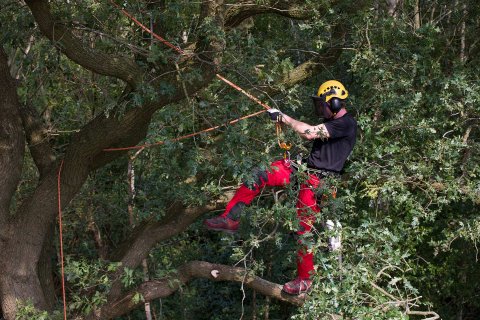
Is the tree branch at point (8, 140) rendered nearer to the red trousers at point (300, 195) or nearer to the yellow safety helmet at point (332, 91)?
the red trousers at point (300, 195)

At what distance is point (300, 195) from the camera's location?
575cm

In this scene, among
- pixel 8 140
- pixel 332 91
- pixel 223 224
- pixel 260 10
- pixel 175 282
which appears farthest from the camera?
pixel 175 282

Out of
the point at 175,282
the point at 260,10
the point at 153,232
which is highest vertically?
the point at 260,10

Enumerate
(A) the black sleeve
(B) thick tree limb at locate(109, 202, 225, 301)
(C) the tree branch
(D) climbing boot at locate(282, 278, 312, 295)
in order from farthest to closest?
(B) thick tree limb at locate(109, 202, 225, 301)
(C) the tree branch
(D) climbing boot at locate(282, 278, 312, 295)
(A) the black sleeve

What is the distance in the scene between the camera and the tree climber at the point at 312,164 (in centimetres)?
559

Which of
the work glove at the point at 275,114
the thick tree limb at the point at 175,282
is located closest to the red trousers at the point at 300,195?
the work glove at the point at 275,114

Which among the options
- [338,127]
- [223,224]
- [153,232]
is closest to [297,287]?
[223,224]

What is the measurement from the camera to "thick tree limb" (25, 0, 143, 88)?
5.50m

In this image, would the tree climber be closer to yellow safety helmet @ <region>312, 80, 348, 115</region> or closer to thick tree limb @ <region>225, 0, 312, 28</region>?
yellow safety helmet @ <region>312, 80, 348, 115</region>

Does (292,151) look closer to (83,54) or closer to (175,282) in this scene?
(175,282)

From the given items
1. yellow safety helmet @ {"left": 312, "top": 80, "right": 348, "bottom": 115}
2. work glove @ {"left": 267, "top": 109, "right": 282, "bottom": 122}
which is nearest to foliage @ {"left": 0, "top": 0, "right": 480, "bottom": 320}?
work glove @ {"left": 267, "top": 109, "right": 282, "bottom": 122}

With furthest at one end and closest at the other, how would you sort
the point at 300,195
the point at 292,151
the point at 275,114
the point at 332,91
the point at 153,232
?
the point at 153,232, the point at 292,151, the point at 332,91, the point at 300,195, the point at 275,114

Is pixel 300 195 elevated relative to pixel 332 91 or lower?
lower

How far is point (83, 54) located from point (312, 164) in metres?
1.79
